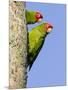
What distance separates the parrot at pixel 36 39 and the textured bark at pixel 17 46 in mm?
48

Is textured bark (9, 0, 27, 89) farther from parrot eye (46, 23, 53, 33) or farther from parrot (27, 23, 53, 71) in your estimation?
parrot eye (46, 23, 53, 33)

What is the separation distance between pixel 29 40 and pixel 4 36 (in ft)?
0.78

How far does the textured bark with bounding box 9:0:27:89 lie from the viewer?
Answer: 218 cm

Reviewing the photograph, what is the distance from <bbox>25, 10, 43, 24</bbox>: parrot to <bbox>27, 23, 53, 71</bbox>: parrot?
0.21 feet

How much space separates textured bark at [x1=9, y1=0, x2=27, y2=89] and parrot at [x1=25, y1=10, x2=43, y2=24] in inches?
1.5

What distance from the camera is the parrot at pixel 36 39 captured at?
88.4 inches

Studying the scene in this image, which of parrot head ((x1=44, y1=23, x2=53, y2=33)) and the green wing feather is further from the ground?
the green wing feather

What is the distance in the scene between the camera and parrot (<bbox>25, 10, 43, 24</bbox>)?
7.35 ft

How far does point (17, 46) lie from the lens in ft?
7.23

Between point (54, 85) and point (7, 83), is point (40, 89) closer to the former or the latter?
point (54, 85)

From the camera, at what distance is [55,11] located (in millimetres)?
2348

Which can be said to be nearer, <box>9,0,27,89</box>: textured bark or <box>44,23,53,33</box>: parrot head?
<box>9,0,27,89</box>: textured bark

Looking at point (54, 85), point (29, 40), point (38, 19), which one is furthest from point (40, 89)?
point (38, 19)

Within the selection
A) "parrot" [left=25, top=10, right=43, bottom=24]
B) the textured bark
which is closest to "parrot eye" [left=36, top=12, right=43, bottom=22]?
"parrot" [left=25, top=10, right=43, bottom=24]
